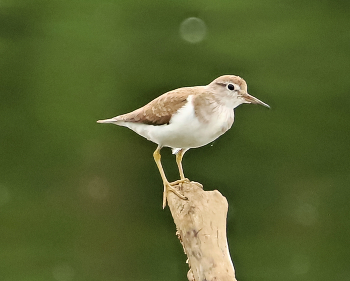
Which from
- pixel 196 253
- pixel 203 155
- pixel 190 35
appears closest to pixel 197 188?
pixel 196 253

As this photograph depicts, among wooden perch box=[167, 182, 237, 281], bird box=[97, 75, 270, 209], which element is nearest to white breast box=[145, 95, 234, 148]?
bird box=[97, 75, 270, 209]

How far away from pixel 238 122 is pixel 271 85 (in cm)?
15

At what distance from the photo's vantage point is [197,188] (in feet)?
3.39

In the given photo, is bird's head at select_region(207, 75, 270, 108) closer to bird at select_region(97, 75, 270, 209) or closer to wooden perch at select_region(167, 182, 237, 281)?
bird at select_region(97, 75, 270, 209)

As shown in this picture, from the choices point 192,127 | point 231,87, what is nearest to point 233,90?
point 231,87

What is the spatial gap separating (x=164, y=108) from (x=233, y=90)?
5.8 inches

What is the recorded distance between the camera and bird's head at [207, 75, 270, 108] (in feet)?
3.13

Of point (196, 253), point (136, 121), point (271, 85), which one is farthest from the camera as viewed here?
point (271, 85)

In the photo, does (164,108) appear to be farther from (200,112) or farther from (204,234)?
(204,234)

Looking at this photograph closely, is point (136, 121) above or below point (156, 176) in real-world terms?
above

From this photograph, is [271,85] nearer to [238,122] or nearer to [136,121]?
[238,122]

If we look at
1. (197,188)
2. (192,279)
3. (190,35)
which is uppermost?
(190,35)

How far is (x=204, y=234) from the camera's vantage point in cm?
94

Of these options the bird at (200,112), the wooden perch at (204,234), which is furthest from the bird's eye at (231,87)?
the wooden perch at (204,234)
